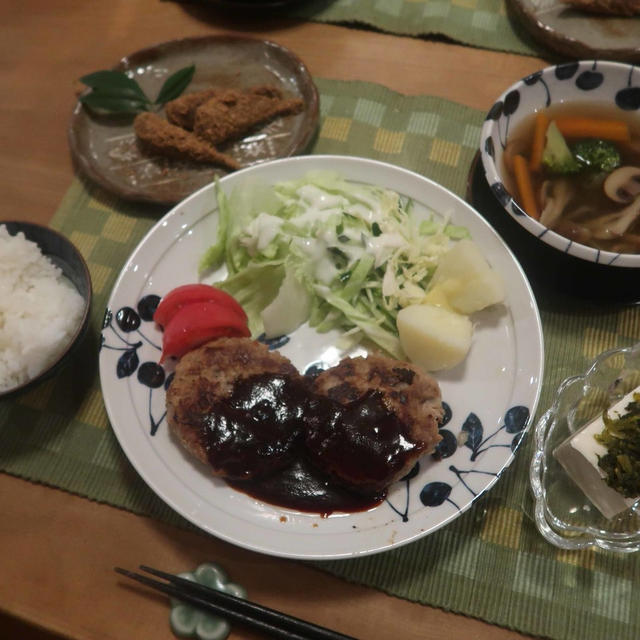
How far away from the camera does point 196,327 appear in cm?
194

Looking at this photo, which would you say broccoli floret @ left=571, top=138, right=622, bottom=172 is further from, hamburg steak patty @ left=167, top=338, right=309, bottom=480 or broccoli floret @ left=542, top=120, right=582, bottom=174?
hamburg steak patty @ left=167, top=338, right=309, bottom=480

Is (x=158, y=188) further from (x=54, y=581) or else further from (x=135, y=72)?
(x=54, y=581)

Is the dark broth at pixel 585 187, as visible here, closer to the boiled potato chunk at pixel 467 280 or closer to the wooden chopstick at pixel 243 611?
the boiled potato chunk at pixel 467 280

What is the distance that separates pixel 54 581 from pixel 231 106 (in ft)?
7.34

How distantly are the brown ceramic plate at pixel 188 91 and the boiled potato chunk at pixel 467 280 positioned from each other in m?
1.01

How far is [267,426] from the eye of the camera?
1746 mm

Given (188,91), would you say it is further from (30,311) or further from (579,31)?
(579,31)

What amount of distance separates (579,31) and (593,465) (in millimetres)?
2330

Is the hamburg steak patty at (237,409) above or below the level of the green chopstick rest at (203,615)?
above

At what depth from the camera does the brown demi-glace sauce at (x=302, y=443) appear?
1683 mm

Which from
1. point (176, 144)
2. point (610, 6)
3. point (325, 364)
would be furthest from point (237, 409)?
point (610, 6)

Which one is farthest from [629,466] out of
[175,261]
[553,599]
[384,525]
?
[175,261]

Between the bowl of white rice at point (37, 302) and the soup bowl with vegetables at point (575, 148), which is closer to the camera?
the bowl of white rice at point (37, 302)

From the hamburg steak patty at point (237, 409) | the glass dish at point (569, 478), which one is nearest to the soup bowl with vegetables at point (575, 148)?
the glass dish at point (569, 478)
